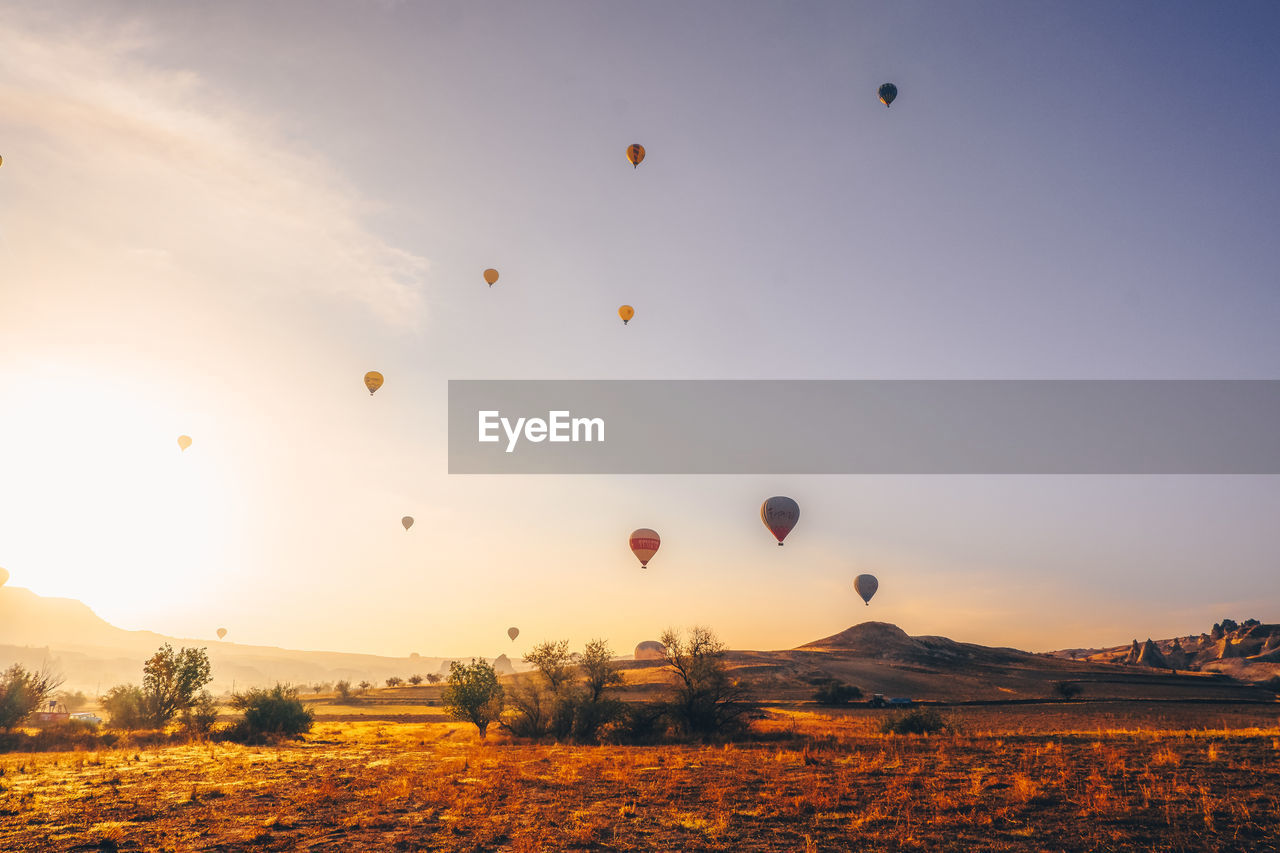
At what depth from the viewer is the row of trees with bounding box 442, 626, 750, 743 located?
120 feet

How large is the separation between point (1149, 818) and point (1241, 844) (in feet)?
6.79

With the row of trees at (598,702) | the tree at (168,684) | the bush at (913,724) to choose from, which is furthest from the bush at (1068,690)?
the tree at (168,684)

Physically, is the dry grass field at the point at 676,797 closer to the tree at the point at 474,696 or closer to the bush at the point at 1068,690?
the tree at the point at 474,696

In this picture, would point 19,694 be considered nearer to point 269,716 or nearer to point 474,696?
point 269,716

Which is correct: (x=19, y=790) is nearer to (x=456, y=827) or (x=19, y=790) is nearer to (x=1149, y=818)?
(x=456, y=827)

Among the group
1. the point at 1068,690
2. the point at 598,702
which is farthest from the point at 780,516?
the point at 1068,690

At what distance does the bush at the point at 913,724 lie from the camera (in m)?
37.1

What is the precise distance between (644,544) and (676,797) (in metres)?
36.8

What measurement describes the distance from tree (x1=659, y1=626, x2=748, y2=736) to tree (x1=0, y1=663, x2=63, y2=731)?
34.3 meters

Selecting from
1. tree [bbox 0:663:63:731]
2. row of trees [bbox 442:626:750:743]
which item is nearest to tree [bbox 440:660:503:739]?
row of trees [bbox 442:626:750:743]

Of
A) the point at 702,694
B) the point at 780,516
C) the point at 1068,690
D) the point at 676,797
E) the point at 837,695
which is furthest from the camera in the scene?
the point at 1068,690

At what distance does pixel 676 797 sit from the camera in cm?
1906

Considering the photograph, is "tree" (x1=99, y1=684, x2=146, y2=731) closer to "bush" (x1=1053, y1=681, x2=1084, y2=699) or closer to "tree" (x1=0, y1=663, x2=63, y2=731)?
"tree" (x1=0, y1=663, x2=63, y2=731)

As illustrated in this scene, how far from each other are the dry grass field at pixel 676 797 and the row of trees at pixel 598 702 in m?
4.12
